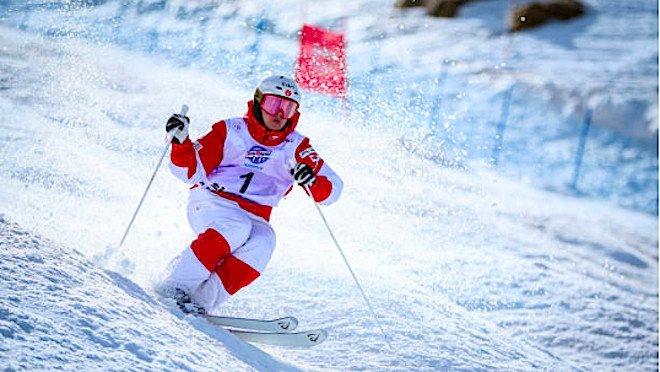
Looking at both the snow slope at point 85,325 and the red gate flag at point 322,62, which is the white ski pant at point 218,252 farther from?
the red gate flag at point 322,62

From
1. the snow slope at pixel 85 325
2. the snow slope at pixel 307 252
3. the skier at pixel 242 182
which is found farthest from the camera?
the skier at pixel 242 182

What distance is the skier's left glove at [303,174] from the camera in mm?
3061

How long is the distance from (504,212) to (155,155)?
180 inches

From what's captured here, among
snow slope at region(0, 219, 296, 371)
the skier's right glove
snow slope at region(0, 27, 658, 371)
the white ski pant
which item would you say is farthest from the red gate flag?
snow slope at region(0, 219, 296, 371)

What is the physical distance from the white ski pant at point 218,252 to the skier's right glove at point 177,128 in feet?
1.20

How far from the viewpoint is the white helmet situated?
321 centimetres

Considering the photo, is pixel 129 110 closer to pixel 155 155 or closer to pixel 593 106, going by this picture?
pixel 155 155

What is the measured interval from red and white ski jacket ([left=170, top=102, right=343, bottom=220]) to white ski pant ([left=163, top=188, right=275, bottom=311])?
0.23 ft

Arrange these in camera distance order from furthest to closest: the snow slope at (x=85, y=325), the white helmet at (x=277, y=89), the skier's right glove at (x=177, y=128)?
the white helmet at (x=277, y=89)
the skier's right glove at (x=177, y=128)
the snow slope at (x=85, y=325)

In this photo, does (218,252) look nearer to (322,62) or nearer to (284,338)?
(284,338)

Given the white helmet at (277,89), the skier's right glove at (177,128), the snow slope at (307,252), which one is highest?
the white helmet at (277,89)

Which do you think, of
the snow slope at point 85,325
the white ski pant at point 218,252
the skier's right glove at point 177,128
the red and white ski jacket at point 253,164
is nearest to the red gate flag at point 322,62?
the red and white ski jacket at point 253,164

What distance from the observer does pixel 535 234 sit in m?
8.51

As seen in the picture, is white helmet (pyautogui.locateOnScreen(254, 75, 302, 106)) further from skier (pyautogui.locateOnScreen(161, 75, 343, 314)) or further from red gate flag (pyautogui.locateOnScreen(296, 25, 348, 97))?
red gate flag (pyautogui.locateOnScreen(296, 25, 348, 97))
